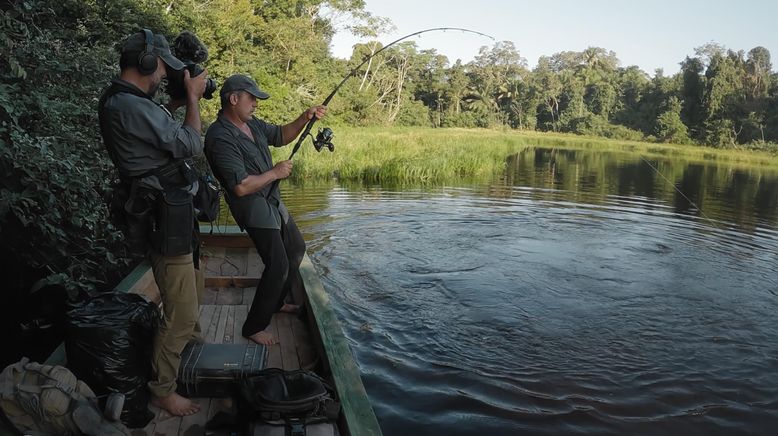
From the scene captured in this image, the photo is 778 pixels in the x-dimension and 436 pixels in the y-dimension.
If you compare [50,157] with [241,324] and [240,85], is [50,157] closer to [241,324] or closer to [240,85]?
[240,85]

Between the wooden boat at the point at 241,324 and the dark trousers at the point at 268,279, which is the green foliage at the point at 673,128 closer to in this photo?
the wooden boat at the point at 241,324

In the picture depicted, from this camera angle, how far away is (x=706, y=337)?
607 centimetres

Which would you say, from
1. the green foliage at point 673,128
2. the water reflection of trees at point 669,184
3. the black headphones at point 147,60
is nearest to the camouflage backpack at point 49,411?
the black headphones at point 147,60

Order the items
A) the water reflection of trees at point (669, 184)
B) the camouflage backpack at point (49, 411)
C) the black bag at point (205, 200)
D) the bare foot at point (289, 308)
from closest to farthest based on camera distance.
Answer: the camouflage backpack at point (49, 411) < the black bag at point (205, 200) < the bare foot at point (289, 308) < the water reflection of trees at point (669, 184)

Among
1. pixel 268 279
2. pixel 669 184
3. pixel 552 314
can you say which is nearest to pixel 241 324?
pixel 268 279

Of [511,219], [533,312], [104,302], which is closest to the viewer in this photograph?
[104,302]

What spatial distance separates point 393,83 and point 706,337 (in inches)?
2248

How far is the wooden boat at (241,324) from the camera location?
284cm

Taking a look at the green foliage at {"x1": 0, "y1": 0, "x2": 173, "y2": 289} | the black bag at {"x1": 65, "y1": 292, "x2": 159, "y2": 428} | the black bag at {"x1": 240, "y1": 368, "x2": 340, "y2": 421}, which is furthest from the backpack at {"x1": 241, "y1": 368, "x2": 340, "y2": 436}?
the green foliage at {"x1": 0, "y1": 0, "x2": 173, "y2": 289}

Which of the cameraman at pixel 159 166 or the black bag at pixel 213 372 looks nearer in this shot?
the cameraman at pixel 159 166

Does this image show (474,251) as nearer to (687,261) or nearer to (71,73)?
(687,261)

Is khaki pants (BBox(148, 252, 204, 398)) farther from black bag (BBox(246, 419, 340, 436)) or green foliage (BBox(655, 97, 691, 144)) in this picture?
green foliage (BBox(655, 97, 691, 144))

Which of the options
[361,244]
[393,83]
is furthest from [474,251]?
[393,83]

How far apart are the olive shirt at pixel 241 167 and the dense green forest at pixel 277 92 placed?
4.02ft
